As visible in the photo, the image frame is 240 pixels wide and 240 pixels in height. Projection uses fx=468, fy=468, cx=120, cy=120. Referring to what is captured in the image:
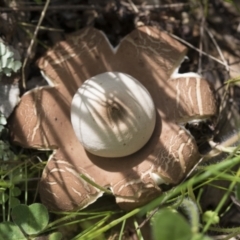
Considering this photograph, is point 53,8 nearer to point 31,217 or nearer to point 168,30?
point 168,30

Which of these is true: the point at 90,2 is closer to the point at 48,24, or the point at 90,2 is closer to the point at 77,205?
the point at 48,24

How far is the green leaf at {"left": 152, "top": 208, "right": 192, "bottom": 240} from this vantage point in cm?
120

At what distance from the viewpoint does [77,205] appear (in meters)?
2.13

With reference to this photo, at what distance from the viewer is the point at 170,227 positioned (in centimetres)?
122

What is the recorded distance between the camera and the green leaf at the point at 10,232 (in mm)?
2004

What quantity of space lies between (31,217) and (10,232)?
111 millimetres

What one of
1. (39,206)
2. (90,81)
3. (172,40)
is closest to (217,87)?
(172,40)

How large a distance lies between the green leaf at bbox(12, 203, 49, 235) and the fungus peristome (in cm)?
14

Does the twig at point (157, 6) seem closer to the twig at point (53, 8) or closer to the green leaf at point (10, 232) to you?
the twig at point (53, 8)

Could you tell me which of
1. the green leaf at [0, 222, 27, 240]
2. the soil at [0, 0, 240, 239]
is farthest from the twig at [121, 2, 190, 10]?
the green leaf at [0, 222, 27, 240]

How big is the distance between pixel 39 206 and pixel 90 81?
60cm

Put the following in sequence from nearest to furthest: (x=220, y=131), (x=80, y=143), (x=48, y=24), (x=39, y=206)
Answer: (x=39, y=206) < (x=80, y=143) < (x=220, y=131) < (x=48, y=24)

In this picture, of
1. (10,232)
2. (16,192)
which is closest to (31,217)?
(10,232)

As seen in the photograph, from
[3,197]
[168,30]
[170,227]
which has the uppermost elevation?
[168,30]
